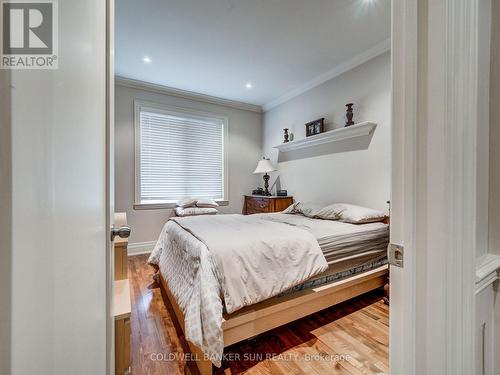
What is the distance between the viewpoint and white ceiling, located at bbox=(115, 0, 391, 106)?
2.11m

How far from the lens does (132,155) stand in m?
3.64

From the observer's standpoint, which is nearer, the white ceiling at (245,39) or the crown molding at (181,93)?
the white ceiling at (245,39)

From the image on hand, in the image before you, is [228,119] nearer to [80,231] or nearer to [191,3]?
[191,3]

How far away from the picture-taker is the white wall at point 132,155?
11.6 feet

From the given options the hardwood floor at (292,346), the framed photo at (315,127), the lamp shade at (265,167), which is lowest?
the hardwood floor at (292,346)

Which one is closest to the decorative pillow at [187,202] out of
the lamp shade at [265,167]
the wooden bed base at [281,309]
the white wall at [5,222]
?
the lamp shade at [265,167]

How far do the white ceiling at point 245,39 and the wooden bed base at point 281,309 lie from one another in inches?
97.2

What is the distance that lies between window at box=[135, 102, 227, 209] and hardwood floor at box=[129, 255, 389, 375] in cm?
213

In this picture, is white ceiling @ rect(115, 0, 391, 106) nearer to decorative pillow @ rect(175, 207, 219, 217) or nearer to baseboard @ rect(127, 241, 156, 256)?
decorative pillow @ rect(175, 207, 219, 217)

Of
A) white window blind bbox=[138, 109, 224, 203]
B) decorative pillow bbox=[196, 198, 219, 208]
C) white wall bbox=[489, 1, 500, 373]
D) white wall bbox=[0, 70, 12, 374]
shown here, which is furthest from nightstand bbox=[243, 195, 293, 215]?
white wall bbox=[0, 70, 12, 374]

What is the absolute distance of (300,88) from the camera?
3797mm

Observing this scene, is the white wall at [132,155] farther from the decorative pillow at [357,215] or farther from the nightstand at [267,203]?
the decorative pillow at [357,215]

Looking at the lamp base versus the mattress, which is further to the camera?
the lamp base

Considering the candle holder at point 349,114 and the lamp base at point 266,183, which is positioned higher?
the candle holder at point 349,114
